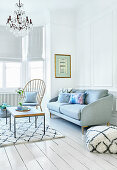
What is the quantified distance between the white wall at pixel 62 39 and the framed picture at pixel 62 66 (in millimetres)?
95

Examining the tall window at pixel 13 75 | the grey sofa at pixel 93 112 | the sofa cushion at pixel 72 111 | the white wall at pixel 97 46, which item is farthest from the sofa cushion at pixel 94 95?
the tall window at pixel 13 75

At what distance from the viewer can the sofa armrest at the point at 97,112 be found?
3344 mm

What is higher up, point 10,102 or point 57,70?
point 57,70

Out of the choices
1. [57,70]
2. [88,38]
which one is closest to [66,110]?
[57,70]

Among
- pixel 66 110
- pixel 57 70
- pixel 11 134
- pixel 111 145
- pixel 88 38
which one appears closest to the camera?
pixel 111 145

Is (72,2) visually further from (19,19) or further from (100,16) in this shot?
(19,19)

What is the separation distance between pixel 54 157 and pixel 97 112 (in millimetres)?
1480

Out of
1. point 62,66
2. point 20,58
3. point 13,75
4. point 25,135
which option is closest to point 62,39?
point 62,66

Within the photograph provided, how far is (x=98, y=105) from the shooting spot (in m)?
3.49

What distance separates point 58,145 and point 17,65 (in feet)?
12.6

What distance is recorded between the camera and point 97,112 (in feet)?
11.4

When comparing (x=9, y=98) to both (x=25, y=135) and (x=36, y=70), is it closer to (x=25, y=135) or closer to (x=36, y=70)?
(x=36, y=70)

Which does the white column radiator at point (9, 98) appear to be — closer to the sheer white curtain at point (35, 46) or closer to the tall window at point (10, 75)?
the tall window at point (10, 75)

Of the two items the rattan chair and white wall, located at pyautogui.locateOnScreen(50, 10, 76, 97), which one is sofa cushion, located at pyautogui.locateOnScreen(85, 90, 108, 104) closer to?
white wall, located at pyautogui.locateOnScreen(50, 10, 76, 97)
